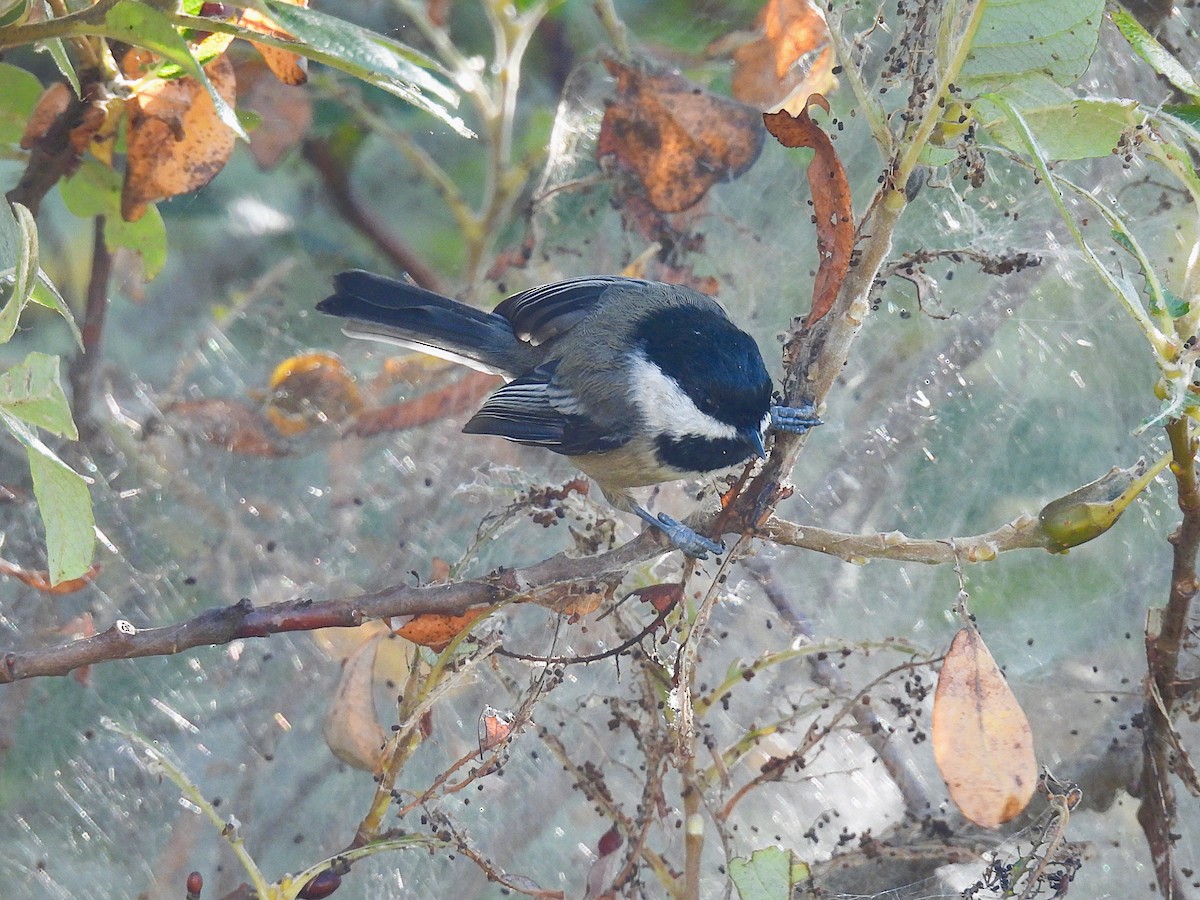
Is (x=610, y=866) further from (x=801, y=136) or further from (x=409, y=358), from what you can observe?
(x=409, y=358)

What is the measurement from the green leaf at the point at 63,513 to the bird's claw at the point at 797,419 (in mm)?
773

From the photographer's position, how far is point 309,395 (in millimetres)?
2484

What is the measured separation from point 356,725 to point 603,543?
0.43 meters

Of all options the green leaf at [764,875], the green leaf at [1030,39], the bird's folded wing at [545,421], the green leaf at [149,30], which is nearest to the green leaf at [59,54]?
the green leaf at [149,30]

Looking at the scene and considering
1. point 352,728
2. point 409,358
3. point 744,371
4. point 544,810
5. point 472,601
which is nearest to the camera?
point 472,601

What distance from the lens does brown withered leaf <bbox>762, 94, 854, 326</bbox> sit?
1208mm

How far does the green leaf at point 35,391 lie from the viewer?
1.06m

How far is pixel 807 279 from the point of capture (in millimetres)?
2148

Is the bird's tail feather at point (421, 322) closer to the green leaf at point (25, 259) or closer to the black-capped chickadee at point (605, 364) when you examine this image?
the black-capped chickadee at point (605, 364)

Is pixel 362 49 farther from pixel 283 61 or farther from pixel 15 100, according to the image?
pixel 15 100

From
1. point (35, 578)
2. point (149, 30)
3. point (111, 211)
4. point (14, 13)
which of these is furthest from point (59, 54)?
point (35, 578)

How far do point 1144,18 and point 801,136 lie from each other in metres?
1.09

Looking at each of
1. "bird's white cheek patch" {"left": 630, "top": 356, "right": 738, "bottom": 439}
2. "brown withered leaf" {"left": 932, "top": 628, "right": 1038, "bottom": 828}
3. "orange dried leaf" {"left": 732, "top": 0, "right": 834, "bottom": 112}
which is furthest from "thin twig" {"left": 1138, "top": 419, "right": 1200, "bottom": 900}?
"orange dried leaf" {"left": 732, "top": 0, "right": 834, "bottom": 112}

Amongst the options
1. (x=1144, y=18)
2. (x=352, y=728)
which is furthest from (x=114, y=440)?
(x=1144, y=18)
